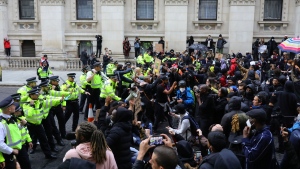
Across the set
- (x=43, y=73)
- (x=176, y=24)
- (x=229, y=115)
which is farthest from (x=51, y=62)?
(x=229, y=115)

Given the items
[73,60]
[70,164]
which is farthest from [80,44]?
[70,164]

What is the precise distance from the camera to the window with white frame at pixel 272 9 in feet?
88.1

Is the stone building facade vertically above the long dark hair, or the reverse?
the stone building facade

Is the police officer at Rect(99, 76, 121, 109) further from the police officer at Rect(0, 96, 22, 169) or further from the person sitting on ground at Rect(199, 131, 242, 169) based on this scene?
the person sitting on ground at Rect(199, 131, 242, 169)

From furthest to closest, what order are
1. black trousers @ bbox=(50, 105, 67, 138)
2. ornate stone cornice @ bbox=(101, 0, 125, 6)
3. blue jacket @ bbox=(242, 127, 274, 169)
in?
ornate stone cornice @ bbox=(101, 0, 125, 6), black trousers @ bbox=(50, 105, 67, 138), blue jacket @ bbox=(242, 127, 274, 169)

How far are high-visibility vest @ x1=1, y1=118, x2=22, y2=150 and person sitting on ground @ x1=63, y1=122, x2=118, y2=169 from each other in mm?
2297

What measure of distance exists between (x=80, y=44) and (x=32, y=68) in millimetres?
4333

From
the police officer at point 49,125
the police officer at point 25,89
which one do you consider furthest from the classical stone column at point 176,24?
the police officer at point 49,125

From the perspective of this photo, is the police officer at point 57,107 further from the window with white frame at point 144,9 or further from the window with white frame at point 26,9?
the window with white frame at point 26,9

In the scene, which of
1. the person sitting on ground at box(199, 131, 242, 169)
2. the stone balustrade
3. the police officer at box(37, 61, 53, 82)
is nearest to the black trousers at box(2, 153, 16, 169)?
the person sitting on ground at box(199, 131, 242, 169)

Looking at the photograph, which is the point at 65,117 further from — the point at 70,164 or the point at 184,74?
the point at 70,164

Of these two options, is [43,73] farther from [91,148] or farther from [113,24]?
[91,148]

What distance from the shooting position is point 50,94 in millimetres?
9539

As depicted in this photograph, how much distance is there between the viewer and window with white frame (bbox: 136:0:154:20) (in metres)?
27.4
